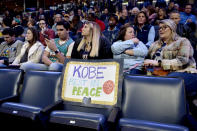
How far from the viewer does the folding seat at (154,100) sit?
1493 mm

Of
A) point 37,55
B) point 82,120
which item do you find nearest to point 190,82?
point 82,120

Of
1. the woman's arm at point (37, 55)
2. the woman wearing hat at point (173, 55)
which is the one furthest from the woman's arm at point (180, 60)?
the woman's arm at point (37, 55)

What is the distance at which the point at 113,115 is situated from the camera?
145 centimetres

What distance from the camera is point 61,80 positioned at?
1843mm

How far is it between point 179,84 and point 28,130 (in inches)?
48.0

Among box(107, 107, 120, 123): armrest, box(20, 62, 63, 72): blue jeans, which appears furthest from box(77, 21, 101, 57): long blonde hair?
box(107, 107, 120, 123): armrest

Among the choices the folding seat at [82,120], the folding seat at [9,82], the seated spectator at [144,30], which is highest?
the seated spectator at [144,30]

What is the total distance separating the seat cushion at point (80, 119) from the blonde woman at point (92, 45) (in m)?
1.21

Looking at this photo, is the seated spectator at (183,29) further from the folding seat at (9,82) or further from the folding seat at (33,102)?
the folding seat at (9,82)

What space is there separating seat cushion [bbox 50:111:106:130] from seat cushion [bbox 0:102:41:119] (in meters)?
0.17

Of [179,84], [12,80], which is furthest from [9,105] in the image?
[179,84]

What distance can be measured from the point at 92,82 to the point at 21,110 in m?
0.60

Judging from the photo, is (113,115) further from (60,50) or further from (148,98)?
(60,50)

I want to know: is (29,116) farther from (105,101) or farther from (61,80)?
(105,101)
